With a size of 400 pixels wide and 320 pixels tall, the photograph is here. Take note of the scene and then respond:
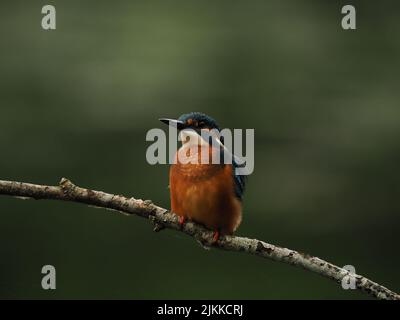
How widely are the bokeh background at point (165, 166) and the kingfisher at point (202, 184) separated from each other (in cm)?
841

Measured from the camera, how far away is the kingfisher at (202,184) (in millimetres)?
5293

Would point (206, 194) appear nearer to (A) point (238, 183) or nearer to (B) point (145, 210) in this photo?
(A) point (238, 183)

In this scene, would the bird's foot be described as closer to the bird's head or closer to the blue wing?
the blue wing

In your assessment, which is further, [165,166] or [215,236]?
[165,166]

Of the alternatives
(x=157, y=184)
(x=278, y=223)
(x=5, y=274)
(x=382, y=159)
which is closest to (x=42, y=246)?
(x=5, y=274)

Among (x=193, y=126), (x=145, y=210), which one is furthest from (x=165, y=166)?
(x=145, y=210)

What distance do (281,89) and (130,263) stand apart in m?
5.62

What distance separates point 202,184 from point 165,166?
28.6 ft

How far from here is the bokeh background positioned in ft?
51.1

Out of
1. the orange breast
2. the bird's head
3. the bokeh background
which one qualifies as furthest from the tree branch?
the bokeh background

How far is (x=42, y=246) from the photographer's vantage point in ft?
52.4

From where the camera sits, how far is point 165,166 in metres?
14.0

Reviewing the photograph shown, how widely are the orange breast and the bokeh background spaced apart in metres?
8.47

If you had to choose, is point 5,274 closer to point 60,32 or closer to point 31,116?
Answer: point 31,116
